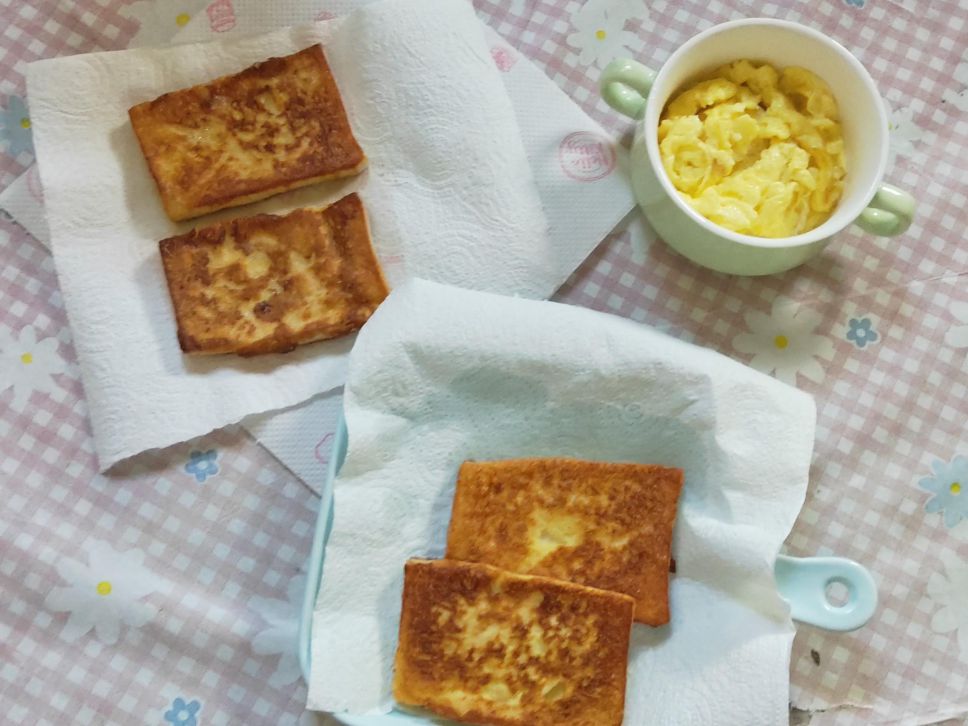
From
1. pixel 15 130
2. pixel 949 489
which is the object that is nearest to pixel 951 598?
pixel 949 489

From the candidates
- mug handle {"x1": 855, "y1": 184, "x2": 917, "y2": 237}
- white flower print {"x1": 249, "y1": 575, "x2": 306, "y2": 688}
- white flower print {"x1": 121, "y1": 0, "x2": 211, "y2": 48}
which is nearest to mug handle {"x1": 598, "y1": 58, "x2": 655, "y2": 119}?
mug handle {"x1": 855, "y1": 184, "x2": 917, "y2": 237}

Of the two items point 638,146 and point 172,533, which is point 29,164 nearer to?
point 172,533

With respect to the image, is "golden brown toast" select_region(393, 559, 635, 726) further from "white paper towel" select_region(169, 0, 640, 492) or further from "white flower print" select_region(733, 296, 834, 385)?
"white flower print" select_region(733, 296, 834, 385)

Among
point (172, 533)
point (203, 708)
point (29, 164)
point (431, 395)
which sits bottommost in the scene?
point (203, 708)

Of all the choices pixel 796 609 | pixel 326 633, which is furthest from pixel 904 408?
pixel 326 633

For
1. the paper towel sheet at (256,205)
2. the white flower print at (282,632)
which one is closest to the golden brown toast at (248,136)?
the paper towel sheet at (256,205)

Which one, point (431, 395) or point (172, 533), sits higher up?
point (431, 395)

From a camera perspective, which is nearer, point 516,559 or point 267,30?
point 516,559

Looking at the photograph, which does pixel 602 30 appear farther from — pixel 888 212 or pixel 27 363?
pixel 27 363
